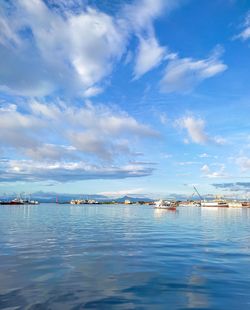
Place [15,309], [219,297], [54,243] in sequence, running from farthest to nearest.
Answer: [54,243] < [219,297] < [15,309]

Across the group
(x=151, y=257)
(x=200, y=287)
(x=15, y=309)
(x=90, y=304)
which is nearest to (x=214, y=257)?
(x=151, y=257)

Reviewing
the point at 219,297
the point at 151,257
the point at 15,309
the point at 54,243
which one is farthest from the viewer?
the point at 54,243

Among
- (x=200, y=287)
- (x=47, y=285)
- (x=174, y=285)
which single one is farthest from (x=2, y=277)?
(x=200, y=287)

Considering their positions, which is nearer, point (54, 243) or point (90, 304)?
point (90, 304)

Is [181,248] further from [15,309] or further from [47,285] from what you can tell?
[15,309]

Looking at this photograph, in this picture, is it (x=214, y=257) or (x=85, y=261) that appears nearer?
(x=85, y=261)

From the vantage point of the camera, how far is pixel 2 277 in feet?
71.4

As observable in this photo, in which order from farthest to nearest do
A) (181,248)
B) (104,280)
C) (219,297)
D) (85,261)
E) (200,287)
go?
(181,248)
(85,261)
(104,280)
(200,287)
(219,297)

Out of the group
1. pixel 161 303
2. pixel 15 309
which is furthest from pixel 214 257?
pixel 15 309

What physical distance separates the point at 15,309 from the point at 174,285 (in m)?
9.35

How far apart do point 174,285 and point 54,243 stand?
22.8 m

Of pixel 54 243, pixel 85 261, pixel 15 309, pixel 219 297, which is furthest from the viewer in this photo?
pixel 54 243

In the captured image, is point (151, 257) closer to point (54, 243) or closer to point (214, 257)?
point (214, 257)

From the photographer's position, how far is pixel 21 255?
101 ft
